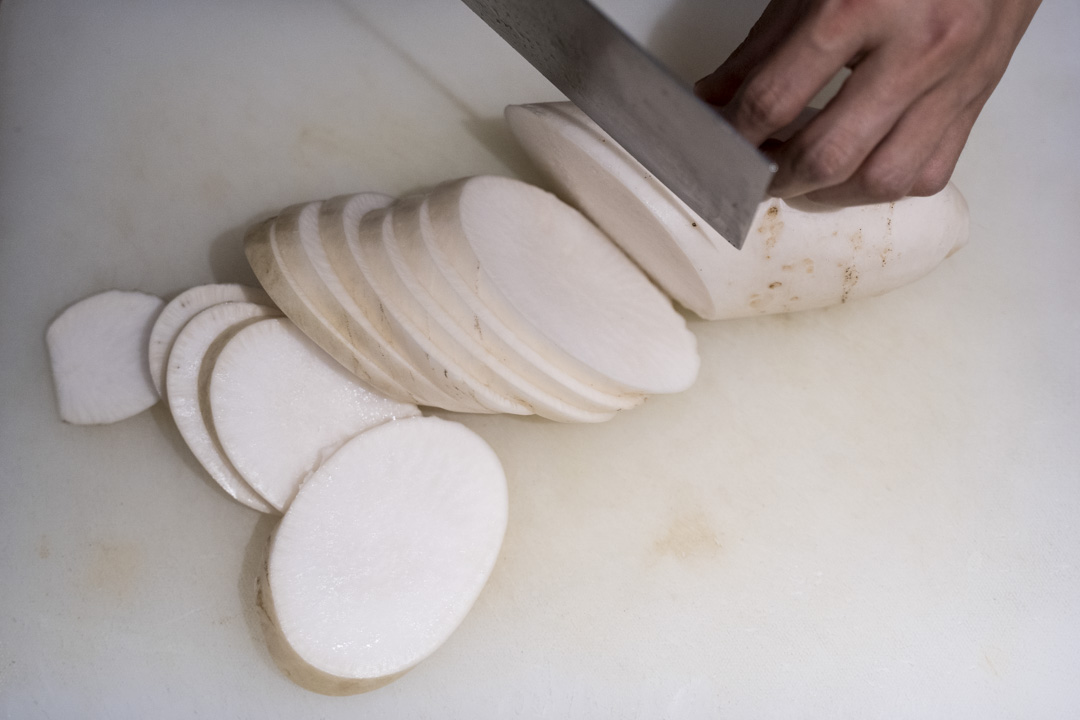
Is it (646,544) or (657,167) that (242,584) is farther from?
(657,167)

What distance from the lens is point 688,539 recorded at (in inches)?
68.7

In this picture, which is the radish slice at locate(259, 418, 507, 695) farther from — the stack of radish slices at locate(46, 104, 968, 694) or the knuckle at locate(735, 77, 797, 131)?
the knuckle at locate(735, 77, 797, 131)

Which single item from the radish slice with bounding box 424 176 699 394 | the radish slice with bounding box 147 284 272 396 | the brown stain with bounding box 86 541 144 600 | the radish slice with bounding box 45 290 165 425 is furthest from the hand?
the brown stain with bounding box 86 541 144 600

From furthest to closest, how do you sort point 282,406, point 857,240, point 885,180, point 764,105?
point 857,240 → point 282,406 → point 885,180 → point 764,105

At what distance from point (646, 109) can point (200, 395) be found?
986mm

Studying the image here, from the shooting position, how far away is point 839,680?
170 centimetres

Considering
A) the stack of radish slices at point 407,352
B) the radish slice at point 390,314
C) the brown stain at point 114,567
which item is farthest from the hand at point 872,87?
the brown stain at point 114,567

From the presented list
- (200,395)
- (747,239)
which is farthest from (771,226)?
(200,395)

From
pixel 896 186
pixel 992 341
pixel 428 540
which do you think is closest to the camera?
pixel 896 186

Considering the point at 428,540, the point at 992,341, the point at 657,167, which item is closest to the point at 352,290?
the point at 428,540

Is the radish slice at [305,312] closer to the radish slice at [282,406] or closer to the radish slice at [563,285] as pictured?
the radish slice at [282,406]

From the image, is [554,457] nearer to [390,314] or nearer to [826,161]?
[390,314]

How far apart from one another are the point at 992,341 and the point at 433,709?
151cm

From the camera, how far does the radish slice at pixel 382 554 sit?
1500 mm
